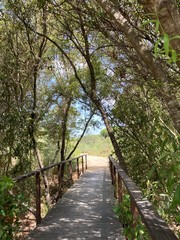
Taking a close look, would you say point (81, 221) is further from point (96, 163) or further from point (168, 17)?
point (96, 163)

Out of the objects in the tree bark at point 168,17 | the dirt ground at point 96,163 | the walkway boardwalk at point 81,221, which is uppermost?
the tree bark at point 168,17

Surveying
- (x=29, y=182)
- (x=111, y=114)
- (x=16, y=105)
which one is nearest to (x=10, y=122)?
(x=16, y=105)

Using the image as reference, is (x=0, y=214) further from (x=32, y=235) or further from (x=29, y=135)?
(x=29, y=135)

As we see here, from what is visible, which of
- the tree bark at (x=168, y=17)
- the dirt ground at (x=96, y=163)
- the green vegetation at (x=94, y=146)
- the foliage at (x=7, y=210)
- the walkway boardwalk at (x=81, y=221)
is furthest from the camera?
the green vegetation at (x=94, y=146)

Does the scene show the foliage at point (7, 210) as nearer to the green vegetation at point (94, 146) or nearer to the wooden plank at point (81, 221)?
the wooden plank at point (81, 221)

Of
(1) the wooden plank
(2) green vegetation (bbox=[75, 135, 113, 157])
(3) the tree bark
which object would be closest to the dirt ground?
(2) green vegetation (bbox=[75, 135, 113, 157])

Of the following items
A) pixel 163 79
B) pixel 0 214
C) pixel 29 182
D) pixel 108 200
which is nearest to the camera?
pixel 163 79

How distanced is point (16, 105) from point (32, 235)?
165 inches

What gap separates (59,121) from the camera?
12281 millimetres

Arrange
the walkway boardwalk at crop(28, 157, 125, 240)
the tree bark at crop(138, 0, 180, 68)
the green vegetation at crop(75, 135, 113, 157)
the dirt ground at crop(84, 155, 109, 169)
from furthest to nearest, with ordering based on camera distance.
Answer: the green vegetation at crop(75, 135, 113, 157) < the dirt ground at crop(84, 155, 109, 169) < the walkway boardwalk at crop(28, 157, 125, 240) < the tree bark at crop(138, 0, 180, 68)

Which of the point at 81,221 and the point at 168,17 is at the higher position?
the point at 168,17

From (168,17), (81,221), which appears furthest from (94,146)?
(168,17)

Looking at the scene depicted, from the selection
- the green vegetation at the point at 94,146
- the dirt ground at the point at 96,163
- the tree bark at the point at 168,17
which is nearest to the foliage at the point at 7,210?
the tree bark at the point at 168,17

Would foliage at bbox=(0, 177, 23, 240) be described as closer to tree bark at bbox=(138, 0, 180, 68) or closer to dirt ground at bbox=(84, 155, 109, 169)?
tree bark at bbox=(138, 0, 180, 68)
